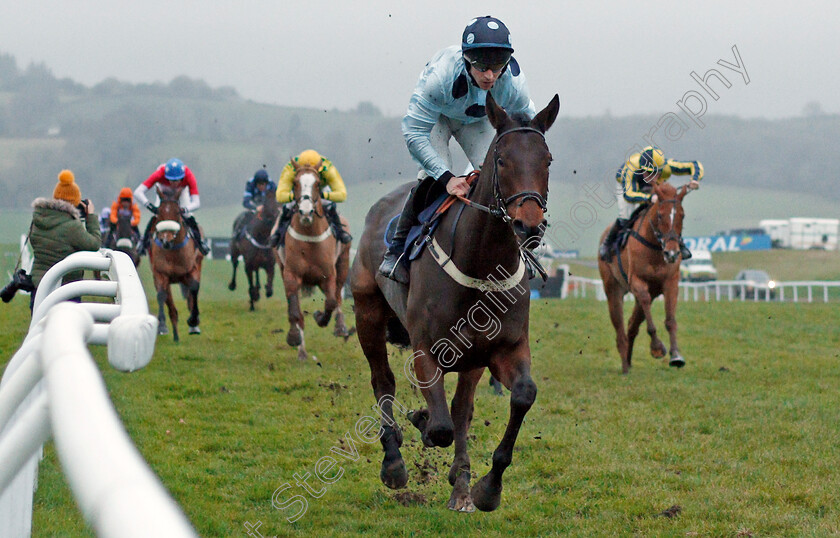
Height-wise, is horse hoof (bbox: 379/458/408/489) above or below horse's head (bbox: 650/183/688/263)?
below

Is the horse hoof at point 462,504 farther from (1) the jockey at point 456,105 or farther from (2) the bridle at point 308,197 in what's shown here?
(2) the bridle at point 308,197

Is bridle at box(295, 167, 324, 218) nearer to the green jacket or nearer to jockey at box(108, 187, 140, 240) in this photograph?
the green jacket

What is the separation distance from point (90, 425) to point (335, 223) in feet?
34.2

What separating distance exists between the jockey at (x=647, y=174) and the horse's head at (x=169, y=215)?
576 centimetres

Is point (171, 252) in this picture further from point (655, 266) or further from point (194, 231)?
point (655, 266)

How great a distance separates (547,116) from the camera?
4.46 metres

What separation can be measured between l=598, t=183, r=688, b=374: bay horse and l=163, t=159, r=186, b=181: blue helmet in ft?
20.0

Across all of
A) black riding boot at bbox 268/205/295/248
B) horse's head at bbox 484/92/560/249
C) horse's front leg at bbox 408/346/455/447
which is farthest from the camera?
black riding boot at bbox 268/205/295/248

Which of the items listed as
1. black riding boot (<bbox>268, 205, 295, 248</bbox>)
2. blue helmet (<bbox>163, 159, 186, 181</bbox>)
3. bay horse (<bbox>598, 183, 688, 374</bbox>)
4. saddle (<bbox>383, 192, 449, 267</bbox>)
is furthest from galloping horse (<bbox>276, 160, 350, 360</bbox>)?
saddle (<bbox>383, 192, 449, 267</bbox>)

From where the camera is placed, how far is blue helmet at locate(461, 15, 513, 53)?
15.6 feet

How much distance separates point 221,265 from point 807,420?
30.0m

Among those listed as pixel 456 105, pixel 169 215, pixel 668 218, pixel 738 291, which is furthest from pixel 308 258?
pixel 738 291

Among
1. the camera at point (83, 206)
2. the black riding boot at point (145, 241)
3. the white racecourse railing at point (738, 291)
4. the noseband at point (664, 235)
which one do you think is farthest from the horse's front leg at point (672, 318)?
the white racecourse railing at point (738, 291)

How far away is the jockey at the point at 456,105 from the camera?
191 inches
